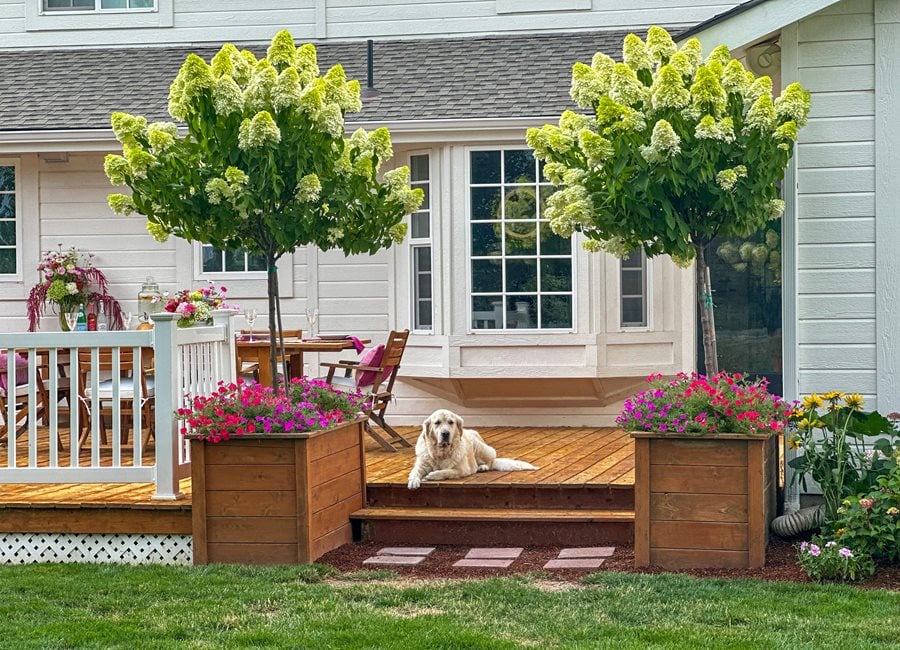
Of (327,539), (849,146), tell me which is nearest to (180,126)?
(327,539)

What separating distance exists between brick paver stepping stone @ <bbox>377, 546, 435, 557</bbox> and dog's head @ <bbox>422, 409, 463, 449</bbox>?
2.28 feet

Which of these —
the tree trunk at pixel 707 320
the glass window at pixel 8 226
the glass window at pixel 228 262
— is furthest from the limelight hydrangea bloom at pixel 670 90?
the glass window at pixel 8 226

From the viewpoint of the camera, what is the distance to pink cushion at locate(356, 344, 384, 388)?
30.1 ft

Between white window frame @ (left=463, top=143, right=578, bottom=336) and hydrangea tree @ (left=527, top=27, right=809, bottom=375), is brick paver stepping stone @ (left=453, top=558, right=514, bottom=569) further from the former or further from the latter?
white window frame @ (left=463, top=143, right=578, bottom=336)

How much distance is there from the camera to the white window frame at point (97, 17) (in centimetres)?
1205

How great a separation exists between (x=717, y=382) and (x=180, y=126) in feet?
19.2

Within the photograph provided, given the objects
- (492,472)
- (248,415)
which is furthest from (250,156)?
(492,472)

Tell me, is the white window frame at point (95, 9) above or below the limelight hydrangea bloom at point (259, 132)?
above

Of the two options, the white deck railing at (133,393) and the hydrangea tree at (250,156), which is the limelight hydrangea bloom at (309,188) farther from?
the white deck railing at (133,393)

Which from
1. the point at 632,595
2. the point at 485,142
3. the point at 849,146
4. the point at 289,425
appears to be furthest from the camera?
the point at 485,142

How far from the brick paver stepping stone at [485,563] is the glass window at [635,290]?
4087mm

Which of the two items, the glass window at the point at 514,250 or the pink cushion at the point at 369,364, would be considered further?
the glass window at the point at 514,250

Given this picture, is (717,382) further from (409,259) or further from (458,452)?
(409,259)

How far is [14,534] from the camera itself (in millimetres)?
7082
